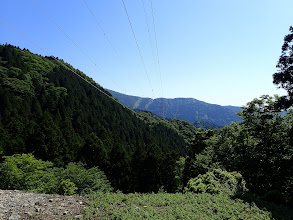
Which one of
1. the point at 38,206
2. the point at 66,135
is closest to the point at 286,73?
the point at 38,206

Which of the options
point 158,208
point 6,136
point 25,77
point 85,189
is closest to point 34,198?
point 158,208

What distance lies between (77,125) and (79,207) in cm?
5959

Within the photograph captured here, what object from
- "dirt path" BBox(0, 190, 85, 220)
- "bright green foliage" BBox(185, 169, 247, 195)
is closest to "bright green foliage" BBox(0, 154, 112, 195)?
"dirt path" BBox(0, 190, 85, 220)

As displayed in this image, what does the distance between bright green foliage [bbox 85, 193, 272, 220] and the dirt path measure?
562 millimetres

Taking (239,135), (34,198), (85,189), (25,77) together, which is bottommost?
(85,189)

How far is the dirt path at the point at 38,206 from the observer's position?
20.3 feet

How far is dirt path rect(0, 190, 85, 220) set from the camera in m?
6.18

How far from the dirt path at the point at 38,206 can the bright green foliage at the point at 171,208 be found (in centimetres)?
56

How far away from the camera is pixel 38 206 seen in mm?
6840

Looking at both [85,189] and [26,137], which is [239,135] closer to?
[85,189]

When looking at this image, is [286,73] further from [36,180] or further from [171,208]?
[36,180]

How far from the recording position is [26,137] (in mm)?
35062

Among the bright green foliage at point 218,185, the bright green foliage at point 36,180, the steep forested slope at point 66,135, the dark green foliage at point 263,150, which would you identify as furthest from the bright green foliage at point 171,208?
the steep forested slope at point 66,135

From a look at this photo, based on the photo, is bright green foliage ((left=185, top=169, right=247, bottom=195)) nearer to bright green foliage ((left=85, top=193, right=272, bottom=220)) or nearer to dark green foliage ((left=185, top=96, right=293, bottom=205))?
bright green foliage ((left=85, top=193, right=272, bottom=220))
